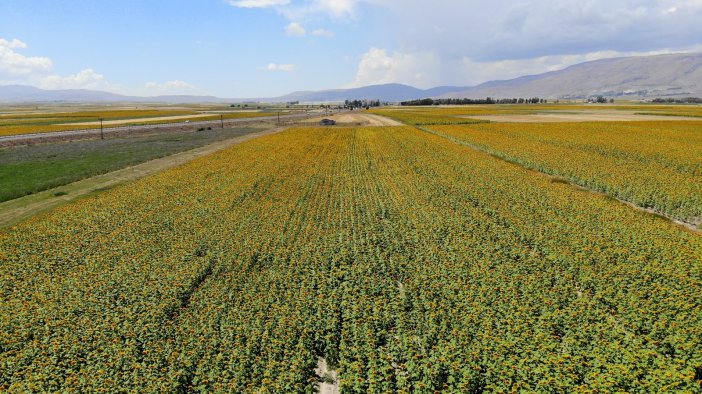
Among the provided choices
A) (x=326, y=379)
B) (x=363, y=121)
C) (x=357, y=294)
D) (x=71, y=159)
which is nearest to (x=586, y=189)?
(x=357, y=294)

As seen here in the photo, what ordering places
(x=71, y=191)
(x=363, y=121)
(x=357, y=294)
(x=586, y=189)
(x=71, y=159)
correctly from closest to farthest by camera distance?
(x=357, y=294), (x=586, y=189), (x=71, y=191), (x=71, y=159), (x=363, y=121)

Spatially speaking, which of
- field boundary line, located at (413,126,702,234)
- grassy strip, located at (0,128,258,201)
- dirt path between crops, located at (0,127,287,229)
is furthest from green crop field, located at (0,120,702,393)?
grassy strip, located at (0,128,258,201)

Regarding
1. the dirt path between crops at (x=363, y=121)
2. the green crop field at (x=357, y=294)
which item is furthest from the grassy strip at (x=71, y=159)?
the dirt path between crops at (x=363, y=121)

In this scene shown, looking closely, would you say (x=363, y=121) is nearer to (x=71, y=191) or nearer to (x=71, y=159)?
(x=71, y=159)

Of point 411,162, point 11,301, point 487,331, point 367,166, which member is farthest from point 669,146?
point 11,301

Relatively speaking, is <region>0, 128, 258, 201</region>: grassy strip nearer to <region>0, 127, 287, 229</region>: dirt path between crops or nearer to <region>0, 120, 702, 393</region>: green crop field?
<region>0, 127, 287, 229</region>: dirt path between crops

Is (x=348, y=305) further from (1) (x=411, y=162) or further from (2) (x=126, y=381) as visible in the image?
(1) (x=411, y=162)
